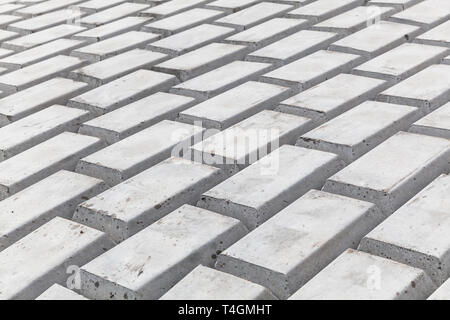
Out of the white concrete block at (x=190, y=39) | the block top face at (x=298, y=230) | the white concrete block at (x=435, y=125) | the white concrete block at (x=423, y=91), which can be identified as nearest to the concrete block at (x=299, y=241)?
the block top face at (x=298, y=230)

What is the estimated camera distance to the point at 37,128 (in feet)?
9.05

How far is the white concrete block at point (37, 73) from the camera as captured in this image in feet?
10.7

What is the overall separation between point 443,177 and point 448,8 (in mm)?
1918

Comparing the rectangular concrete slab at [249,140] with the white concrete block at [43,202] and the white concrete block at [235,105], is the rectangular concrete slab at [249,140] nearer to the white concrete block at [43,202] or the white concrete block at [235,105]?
the white concrete block at [235,105]

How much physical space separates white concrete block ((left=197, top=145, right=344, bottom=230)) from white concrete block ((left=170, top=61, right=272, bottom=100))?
65 cm

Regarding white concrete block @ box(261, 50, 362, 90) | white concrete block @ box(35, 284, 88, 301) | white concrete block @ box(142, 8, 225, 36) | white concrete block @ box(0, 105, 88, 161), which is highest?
white concrete block @ box(142, 8, 225, 36)

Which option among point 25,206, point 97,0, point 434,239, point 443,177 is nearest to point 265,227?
point 434,239

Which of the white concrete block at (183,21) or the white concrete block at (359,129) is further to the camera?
the white concrete block at (183,21)

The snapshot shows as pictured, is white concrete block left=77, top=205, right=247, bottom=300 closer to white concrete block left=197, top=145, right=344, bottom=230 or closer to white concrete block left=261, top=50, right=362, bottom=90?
white concrete block left=197, top=145, right=344, bottom=230

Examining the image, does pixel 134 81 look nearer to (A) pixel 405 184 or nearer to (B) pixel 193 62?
(B) pixel 193 62

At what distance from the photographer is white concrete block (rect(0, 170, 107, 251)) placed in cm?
212

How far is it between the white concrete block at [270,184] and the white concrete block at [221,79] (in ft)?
2.12

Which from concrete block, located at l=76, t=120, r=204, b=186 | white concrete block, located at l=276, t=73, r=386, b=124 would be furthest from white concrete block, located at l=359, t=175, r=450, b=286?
concrete block, located at l=76, t=120, r=204, b=186

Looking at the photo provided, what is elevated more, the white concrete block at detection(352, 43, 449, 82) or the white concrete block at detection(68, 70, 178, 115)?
the white concrete block at detection(352, 43, 449, 82)
